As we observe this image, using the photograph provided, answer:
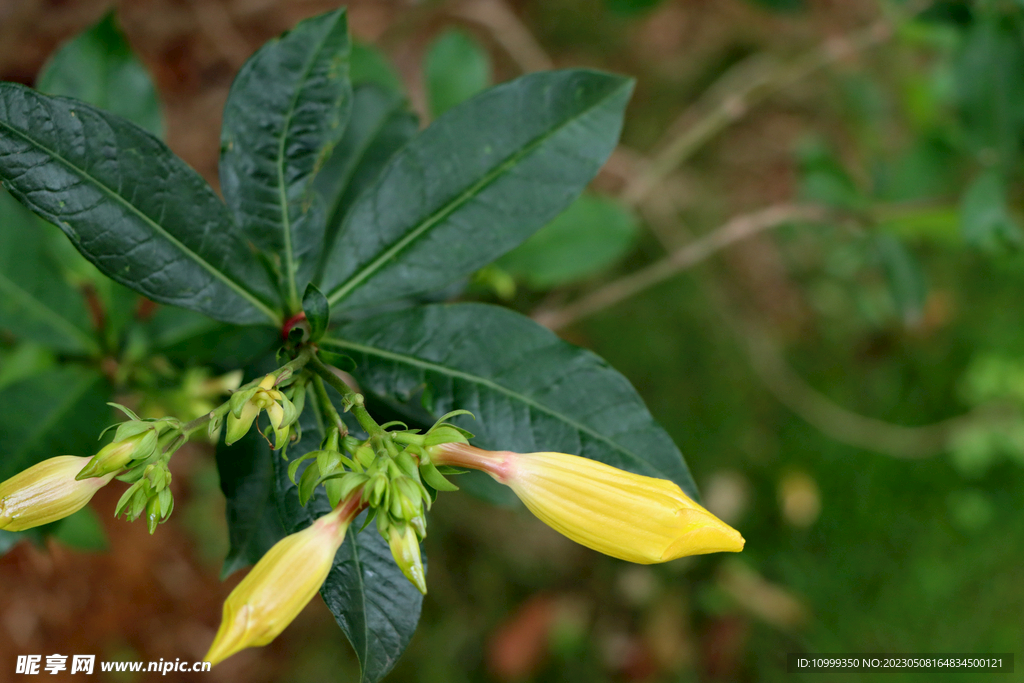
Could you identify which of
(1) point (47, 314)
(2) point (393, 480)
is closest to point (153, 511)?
(2) point (393, 480)

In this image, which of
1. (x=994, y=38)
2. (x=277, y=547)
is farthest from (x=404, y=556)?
(x=994, y=38)

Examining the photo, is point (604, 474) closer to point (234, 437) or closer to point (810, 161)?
point (234, 437)

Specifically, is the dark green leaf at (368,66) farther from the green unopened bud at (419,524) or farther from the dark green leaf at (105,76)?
the green unopened bud at (419,524)

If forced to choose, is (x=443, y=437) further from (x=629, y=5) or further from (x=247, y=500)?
(x=629, y=5)

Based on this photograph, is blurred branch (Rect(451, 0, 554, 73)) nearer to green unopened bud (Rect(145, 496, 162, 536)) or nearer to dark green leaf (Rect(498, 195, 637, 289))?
dark green leaf (Rect(498, 195, 637, 289))

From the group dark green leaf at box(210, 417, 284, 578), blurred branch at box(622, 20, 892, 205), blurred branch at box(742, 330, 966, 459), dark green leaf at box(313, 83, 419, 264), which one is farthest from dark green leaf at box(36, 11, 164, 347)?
blurred branch at box(742, 330, 966, 459)

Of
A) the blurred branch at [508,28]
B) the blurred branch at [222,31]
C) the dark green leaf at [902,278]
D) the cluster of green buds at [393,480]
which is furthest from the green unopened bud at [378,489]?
the blurred branch at [222,31]
